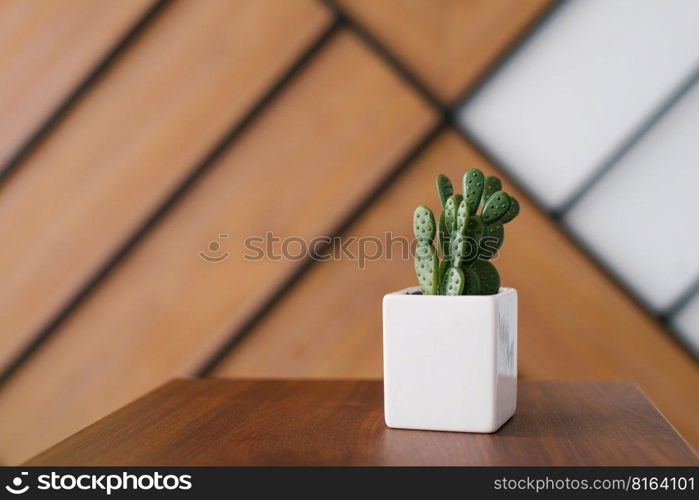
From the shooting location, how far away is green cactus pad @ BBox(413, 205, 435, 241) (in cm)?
70

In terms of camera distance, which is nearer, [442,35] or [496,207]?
[496,207]

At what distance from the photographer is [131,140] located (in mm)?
1060

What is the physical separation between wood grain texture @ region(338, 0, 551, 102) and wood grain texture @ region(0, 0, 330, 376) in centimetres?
8

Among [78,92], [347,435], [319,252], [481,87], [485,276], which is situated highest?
[78,92]

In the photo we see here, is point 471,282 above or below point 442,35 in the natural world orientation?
below

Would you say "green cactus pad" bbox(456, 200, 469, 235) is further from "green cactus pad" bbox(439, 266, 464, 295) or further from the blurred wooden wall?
the blurred wooden wall

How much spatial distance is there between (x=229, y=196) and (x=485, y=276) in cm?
46

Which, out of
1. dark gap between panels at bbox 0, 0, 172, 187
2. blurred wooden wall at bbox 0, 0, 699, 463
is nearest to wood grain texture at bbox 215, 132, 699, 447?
blurred wooden wall at bbox 0, 0, 699, 463

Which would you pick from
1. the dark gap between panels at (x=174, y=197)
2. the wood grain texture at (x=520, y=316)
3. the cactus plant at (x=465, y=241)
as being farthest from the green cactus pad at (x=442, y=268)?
the dark gap between panels at (x=174, y=197)

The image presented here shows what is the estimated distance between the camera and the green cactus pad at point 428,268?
0.69 m

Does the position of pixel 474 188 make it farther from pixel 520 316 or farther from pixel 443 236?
pixel 520 316

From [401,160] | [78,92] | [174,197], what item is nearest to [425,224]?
[401,160]

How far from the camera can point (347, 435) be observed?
667 mm
